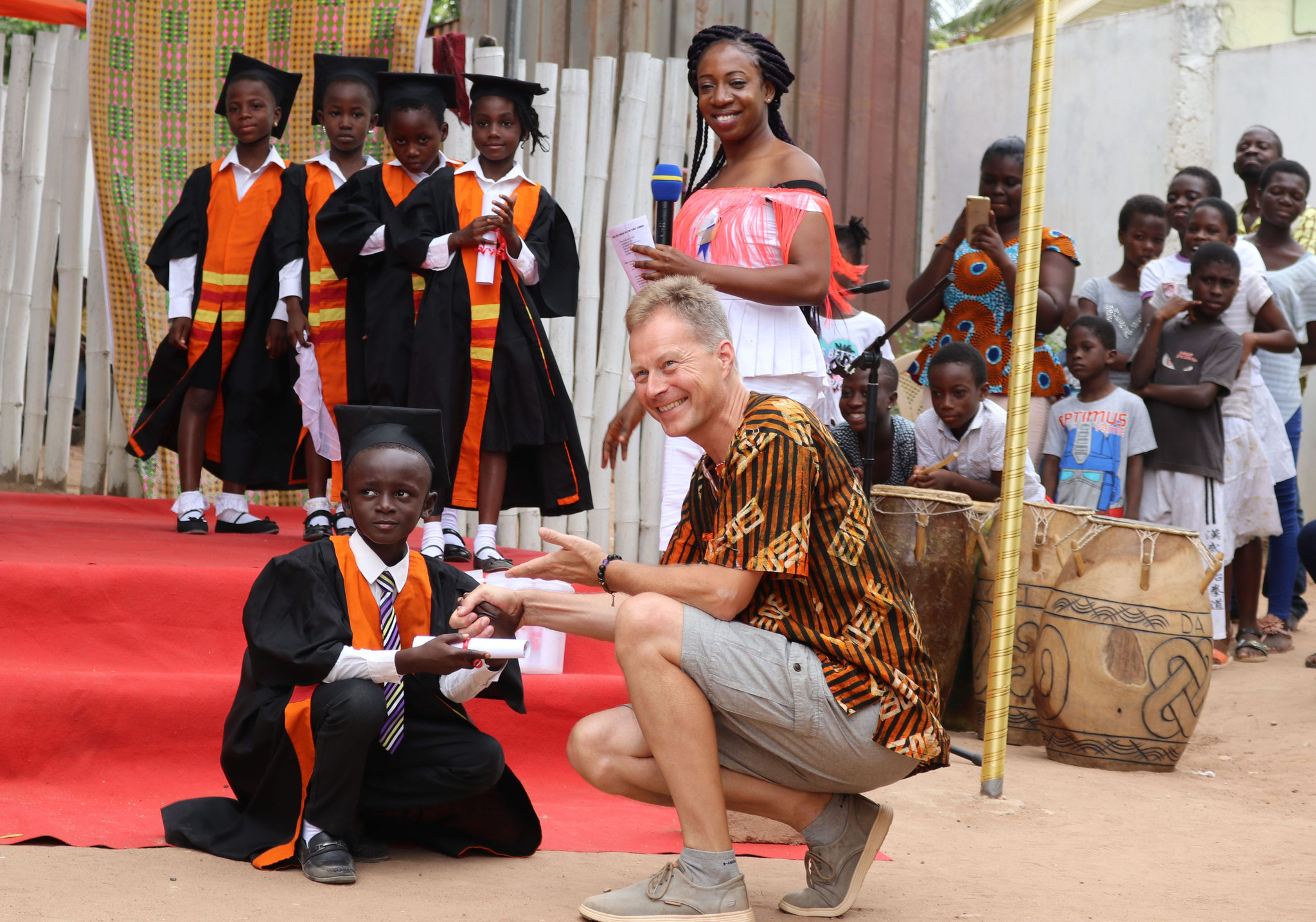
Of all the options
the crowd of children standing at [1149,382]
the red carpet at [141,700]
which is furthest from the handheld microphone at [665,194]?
the crowd of children standing at [1149,382]

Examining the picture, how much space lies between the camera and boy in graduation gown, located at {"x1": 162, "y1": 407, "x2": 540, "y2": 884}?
128 inches

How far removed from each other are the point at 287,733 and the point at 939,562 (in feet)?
9.68

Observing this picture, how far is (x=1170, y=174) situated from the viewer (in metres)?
10.3

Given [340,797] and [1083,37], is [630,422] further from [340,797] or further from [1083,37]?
[1083,37]

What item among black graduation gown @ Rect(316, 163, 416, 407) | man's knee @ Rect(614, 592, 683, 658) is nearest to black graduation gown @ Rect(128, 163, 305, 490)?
black graduation gown @ Rect(316, 163, 416, 407)

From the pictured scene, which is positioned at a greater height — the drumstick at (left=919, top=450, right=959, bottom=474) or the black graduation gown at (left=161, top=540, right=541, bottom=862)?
the drumstick at (left=919, top=450, right=959, bottom=474)

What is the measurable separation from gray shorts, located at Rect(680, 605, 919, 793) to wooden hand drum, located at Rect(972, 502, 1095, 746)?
97.3 inches

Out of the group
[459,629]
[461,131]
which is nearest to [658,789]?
[459,629]

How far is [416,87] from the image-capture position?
542cm

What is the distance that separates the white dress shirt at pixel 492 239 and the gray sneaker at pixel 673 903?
285cm

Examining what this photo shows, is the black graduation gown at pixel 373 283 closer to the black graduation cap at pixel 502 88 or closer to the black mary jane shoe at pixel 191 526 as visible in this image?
the black graduation cap at pixel 502 88

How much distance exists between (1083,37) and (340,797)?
9704 millimetres

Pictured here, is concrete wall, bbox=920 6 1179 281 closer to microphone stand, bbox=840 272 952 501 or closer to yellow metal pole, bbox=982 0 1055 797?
microphone stand, bbox=840 272 952 501

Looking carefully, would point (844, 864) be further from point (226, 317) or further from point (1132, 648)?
point (226, 317)
